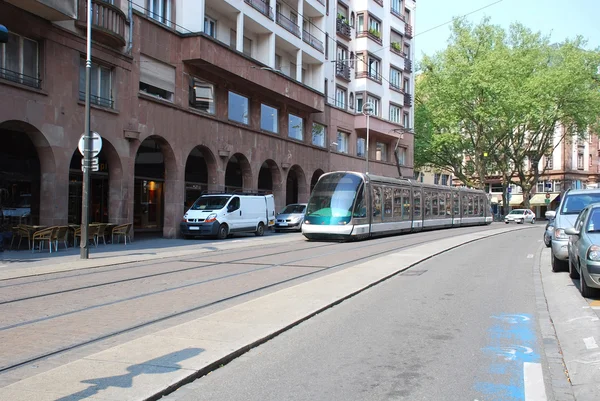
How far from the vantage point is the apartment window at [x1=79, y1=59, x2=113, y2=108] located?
20297mm

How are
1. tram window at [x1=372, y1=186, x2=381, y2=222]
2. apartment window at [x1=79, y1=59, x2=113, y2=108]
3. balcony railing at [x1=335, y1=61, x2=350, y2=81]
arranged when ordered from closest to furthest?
apartment window at [x1=79, y1=59, x2=113, y2=108]
tram window at [x1=372, y1=186, x2=381, y2=222]
balcony railing at [x1=335, y1=61, x2=350, y2=81]

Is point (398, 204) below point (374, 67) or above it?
below

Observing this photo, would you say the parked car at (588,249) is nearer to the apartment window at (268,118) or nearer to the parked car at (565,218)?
the parked car at (565,218)

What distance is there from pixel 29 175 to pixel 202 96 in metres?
8.95

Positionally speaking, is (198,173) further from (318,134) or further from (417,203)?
(417,203)

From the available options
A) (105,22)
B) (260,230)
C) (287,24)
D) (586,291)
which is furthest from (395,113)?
(586,291)

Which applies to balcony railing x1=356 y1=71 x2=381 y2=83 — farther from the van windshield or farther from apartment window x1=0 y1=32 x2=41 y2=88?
apartment window x1=0 y1=32 x2=41 y2=88

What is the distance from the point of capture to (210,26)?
28109 mm

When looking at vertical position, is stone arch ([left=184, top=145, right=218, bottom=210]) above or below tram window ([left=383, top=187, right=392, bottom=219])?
above

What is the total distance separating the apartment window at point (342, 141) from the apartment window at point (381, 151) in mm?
4988

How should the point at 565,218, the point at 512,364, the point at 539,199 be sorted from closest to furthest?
the point at 512,364
the point at 565,218
the point at 539,199

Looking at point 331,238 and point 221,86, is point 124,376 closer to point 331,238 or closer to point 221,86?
point 331,238

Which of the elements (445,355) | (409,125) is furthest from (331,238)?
(409,125)

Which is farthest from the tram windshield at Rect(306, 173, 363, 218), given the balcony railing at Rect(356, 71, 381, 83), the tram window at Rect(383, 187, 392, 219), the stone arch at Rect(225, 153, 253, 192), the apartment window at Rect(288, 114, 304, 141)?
the balcony railing at Rect(356, 71, 381, 83)
